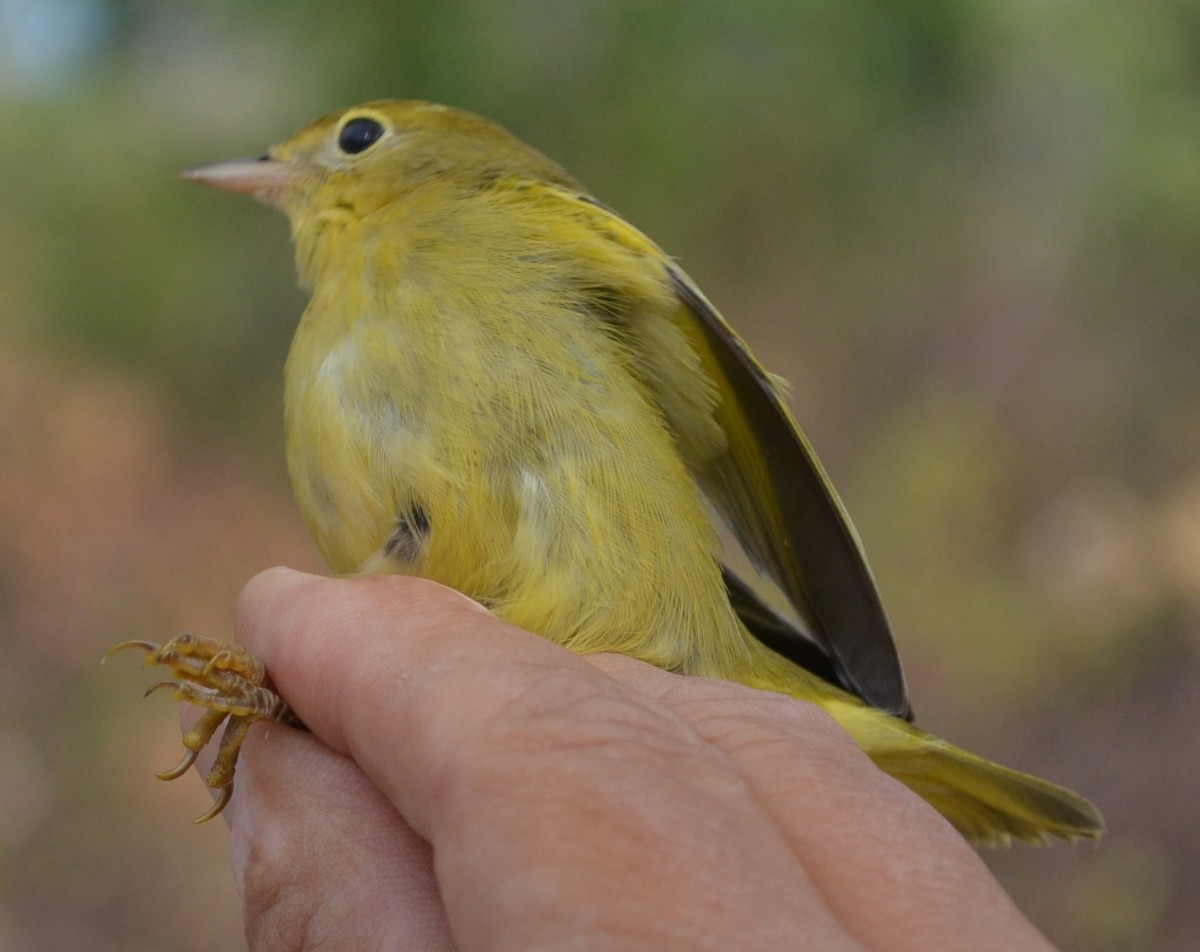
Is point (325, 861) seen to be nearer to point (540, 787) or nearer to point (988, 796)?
point (540, 787)

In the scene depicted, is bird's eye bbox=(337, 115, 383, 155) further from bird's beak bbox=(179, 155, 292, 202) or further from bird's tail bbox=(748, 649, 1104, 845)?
bird's tail bbox=(748, 649, 1104, 845)

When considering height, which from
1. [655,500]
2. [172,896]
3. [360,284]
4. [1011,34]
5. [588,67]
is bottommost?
[172,896]

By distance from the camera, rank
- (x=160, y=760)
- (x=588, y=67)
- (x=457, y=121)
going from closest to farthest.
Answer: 1. (x=457, y=121)
2. (x=160, y=760)
3. (x=588, y=67)

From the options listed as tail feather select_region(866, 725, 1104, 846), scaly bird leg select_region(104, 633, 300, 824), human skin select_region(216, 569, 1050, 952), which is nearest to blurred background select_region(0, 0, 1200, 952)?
tail feather select_region(866, 725, 1104, 846)

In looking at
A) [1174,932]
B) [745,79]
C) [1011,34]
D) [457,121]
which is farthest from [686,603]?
[1011,34]

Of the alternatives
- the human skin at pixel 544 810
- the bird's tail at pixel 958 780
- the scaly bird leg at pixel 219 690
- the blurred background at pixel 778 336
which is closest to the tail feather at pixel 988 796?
the bird's tail at pixel 958 780

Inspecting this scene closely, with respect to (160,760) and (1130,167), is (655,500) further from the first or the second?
(1130,167)
